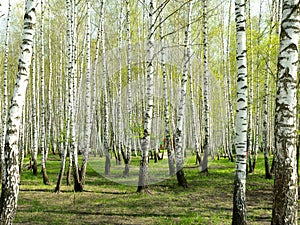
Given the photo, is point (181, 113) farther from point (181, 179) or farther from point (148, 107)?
point (181, 179)

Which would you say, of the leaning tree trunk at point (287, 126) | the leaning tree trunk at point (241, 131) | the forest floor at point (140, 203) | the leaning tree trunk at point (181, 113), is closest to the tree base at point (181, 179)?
the leaning tree trunk at point (181, 113)

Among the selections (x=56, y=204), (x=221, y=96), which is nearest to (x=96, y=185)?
(x=56, y=204)

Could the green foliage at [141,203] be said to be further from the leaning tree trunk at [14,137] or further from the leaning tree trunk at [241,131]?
the leaning tree trunk at [14,137]

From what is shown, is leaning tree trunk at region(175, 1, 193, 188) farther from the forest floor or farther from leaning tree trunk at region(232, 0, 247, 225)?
leaning tree trunk at region(232, 0, 247, 225)

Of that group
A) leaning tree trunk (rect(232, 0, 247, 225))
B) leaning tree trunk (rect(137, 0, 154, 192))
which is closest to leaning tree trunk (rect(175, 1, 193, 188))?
leaning tree trunk (rect(137, 0, 154, 192))

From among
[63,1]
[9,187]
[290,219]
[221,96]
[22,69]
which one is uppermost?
[63,1]

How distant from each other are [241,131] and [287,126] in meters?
1.53

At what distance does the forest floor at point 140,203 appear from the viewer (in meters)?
6.81

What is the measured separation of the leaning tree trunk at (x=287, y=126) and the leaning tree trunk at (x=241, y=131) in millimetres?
1356

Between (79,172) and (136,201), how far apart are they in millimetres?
2955

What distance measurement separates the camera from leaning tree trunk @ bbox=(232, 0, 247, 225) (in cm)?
555

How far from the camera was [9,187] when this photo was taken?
4641 millimetres

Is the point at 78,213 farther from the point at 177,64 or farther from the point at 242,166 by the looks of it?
the point at 177,64

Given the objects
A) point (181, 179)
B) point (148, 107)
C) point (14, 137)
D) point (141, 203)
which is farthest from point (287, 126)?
point (181, 179)
